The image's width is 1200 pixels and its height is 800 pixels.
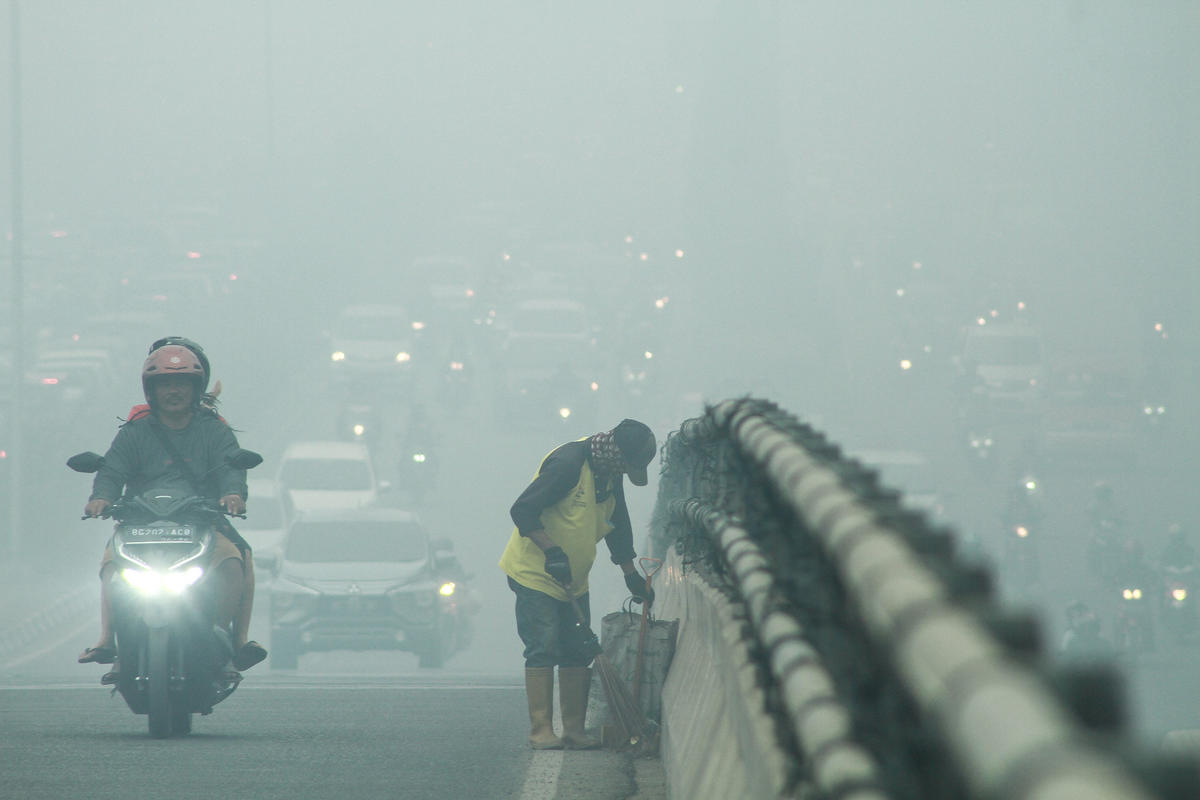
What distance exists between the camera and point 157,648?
25.4 feet

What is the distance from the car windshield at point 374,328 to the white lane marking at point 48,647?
19.2 metres

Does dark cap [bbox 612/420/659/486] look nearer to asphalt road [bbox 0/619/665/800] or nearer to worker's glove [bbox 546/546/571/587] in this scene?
worker's glove [bbox 546/546/571/587]

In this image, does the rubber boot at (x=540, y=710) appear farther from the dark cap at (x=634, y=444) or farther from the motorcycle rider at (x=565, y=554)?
the dark cap at (x=634, y=444)

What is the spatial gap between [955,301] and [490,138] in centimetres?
8112

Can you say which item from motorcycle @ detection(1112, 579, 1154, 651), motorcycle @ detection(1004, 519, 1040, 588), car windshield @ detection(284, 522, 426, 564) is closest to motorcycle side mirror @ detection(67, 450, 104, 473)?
car windshield @ detection(284, 522, 426, 564)

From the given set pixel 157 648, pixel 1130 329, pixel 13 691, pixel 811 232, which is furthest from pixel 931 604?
pixel 811 232

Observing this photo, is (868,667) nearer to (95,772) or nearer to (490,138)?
(95,772)

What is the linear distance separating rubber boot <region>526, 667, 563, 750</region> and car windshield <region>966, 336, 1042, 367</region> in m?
35.8

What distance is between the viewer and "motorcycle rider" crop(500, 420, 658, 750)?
26.1ft

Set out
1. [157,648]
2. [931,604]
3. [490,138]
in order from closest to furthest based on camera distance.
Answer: [931,604] < [157,648] < [490,138]

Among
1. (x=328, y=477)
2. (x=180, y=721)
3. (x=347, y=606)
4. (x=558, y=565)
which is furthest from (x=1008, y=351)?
(x=180, y=721)

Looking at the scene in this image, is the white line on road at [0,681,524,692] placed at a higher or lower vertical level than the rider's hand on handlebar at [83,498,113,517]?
lower

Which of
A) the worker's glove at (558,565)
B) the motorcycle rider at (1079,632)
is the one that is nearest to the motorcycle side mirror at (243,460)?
the worker's glove at (558,565)

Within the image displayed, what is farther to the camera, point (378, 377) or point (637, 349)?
point (637, 349)
